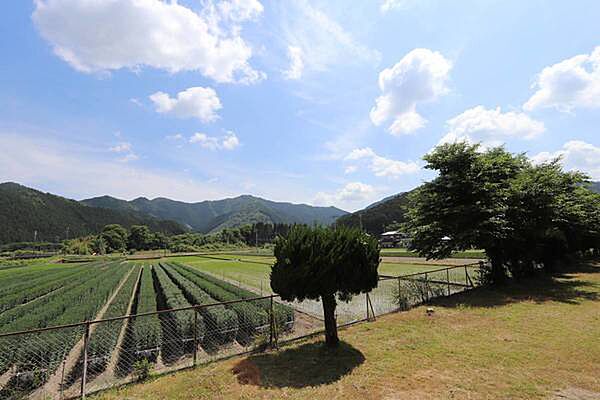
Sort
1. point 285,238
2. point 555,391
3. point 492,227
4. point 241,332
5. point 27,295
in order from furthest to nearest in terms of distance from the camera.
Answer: point 27,295 → point 492,227 → point 241,332 → point 285,238 → point 555,391

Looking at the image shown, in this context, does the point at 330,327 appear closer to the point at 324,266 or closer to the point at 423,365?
the point at 324,266

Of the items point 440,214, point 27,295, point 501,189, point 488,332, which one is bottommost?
point 27,295

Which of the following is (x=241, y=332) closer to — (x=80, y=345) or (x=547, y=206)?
(x=80, y=345)

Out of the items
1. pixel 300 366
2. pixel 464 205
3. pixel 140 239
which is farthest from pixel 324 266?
pixel 140 239

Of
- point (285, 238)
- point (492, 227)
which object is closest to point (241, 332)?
point (285, 238)

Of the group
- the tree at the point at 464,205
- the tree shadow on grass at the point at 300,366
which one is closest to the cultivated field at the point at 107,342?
the tree shadow on grass at the point at 300,366

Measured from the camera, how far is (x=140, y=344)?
8969mm

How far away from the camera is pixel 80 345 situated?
1046 cm

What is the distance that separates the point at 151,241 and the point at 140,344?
487 feet

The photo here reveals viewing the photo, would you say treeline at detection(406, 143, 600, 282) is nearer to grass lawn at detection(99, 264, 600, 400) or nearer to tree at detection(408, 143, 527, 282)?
tree at detection(408, 143, 527, 282)

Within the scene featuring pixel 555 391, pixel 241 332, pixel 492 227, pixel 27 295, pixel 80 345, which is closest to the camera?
pixel 555 391

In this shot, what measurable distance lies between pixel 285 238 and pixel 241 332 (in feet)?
21.1

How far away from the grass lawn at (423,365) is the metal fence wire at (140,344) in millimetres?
1052

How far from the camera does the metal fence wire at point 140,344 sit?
23.3 ft
